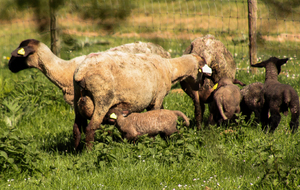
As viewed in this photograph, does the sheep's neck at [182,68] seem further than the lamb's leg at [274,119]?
Yes

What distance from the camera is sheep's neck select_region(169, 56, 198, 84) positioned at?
5.27 m

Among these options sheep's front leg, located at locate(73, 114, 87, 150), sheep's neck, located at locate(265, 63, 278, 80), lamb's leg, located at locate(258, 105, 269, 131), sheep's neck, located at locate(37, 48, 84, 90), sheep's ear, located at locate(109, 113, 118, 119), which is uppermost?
sheep's neck, located at locate(37, 48, 84, 90)

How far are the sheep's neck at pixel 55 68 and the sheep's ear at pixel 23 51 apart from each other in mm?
136

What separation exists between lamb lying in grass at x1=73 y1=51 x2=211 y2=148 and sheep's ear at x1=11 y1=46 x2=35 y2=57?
87 centimetres

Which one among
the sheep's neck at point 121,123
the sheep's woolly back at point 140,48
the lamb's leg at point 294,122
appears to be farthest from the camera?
the sheep's woolly back at point 140,48

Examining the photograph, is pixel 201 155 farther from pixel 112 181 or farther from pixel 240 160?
pixel 112 181

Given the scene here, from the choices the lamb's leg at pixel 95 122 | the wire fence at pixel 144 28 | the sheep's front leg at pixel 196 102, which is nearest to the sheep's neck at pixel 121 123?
the lamb's leg at pixel 95 122

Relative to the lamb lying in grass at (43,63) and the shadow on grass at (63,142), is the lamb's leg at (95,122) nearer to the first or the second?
the shadow on grass at (63,142)

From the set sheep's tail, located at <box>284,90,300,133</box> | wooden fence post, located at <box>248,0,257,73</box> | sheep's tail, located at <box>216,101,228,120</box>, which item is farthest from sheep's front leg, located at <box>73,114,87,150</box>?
wooden fence post, located at <box>248,0,257,73</box>

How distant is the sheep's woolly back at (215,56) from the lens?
6.07 m

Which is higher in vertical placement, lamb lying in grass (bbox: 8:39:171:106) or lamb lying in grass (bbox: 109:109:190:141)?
lamb lying in grass (bbox: 8:39:171:106)

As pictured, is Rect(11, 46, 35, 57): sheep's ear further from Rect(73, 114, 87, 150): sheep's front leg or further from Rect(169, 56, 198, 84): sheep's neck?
Rect(169, 56, 198, 84): sheep's neck

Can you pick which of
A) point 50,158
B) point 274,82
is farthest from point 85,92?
point 274,82

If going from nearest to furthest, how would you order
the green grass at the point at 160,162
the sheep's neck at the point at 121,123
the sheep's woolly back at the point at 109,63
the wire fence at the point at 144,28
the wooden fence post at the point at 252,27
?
the wire fence at the point at 144,28 → the green grass at the point at 160,162 → the sheep's woolly back at the point at 109,63 → the sheep's neck at the point at 121,123 → the wooden fence post at the point at 252,27
